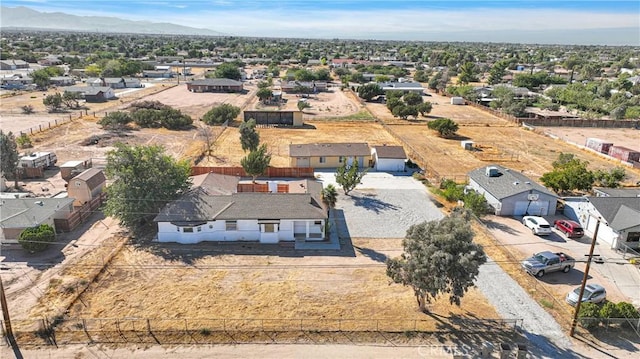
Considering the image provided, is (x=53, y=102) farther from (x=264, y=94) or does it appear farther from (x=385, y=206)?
(x=385, y=206)

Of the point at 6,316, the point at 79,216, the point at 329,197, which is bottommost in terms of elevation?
the point at 79,216

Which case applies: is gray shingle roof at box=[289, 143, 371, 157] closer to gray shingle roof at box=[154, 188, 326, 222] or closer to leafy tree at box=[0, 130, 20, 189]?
gray shingle roof at box=[154, 188, 326, 222]

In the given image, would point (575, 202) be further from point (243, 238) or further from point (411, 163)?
point (243, 238)

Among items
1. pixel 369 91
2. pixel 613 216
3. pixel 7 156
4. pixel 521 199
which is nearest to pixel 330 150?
pixel 521 199

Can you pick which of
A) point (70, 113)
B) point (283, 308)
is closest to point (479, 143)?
point (283, 308)

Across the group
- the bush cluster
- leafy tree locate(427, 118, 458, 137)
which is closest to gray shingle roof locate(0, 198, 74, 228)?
the bush cluster

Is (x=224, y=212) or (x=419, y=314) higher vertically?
(x=224, y=212)

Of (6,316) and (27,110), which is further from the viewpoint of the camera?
(27,110)
